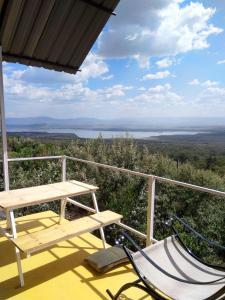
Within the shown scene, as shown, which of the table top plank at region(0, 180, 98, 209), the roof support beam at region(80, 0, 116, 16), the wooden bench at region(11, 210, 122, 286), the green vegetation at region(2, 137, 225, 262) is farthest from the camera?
the green vegetation at region(2, 137, 225, 262)

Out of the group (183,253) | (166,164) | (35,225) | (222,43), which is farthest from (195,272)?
(222,43)

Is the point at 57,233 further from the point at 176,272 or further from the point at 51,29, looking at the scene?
the point at 51,29

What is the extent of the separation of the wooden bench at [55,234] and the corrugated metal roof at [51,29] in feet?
6.99

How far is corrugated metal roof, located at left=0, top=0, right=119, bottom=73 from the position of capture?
10.2 feet

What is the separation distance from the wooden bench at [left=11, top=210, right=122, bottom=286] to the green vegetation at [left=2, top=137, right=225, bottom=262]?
98.3 inches

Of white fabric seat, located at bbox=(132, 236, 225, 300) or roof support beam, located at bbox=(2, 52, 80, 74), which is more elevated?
roof support beam, located at bbox=(2, 52, 80, 74)

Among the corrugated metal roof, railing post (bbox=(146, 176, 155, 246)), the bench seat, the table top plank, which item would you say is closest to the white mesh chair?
railing post (bbox=(146, 176, 155, 246))

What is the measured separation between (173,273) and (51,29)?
2.84m

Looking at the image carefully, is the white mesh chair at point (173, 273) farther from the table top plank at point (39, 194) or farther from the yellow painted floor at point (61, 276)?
the table top plank at point (39, 194)

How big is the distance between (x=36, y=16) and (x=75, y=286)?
2.75 m

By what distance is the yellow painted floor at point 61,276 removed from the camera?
2.70 meters

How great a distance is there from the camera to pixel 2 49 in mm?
3750

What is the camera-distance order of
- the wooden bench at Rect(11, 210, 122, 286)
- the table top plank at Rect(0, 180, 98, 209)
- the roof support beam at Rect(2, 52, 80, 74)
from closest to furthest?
the wooden bench at Rect(11, 210, 122, 286)
the table top plank at Rect(0, 180, 98, 209)
the roof support beam at Rect(2, 52, 80, 74)

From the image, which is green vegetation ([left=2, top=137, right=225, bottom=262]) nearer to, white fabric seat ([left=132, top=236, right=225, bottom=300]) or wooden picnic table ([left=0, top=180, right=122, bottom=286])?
wooden picnic table ([left=0, top=180, right=122, bottom=286])
